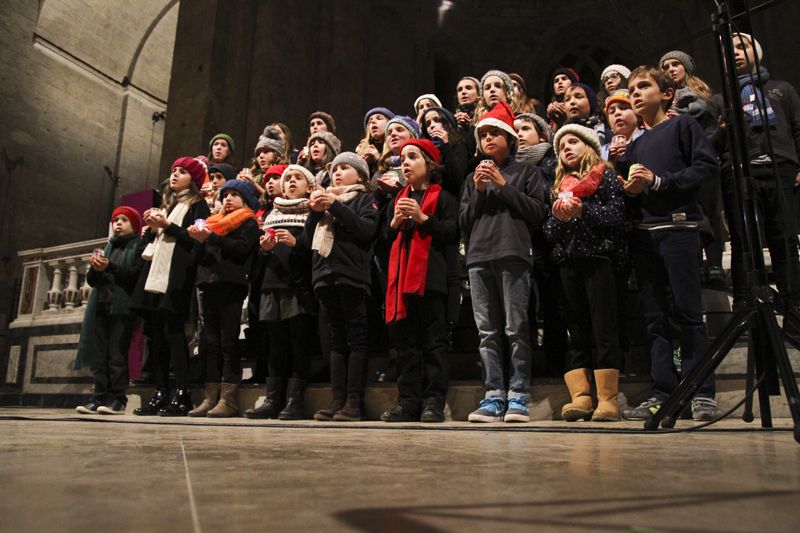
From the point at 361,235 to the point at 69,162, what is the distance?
11.7m

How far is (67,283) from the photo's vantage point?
316 inches

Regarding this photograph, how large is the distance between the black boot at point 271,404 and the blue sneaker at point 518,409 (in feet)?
5.24

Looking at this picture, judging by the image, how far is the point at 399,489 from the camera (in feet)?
2.95

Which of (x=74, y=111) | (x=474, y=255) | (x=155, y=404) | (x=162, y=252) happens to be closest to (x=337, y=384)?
(x=474, y=255)

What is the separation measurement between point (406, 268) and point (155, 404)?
92.8 inches

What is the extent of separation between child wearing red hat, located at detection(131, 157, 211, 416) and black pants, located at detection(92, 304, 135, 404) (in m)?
0.25

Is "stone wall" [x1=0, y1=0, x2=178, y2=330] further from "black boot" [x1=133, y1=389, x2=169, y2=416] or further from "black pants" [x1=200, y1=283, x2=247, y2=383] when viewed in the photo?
"black pants" [x1=200, y1=283, x2=247, y2=383]

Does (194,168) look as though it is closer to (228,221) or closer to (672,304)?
(228,221)

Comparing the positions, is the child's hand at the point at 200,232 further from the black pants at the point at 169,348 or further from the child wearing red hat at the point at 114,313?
the child wearing red hat at the point at 114,313

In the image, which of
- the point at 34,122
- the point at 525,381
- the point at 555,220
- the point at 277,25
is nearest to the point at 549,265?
the point at 555,220

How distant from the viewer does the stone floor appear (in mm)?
668

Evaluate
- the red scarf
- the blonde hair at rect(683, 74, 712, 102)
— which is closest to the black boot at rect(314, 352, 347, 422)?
the red scarf

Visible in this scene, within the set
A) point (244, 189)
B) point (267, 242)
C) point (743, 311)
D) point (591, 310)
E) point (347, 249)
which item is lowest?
point (743, 311)

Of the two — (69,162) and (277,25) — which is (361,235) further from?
(69,162)
